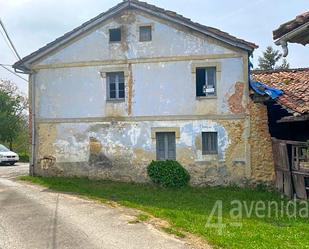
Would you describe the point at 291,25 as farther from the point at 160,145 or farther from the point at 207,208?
the point at 160,145

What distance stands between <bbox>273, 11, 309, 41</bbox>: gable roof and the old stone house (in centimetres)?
1029

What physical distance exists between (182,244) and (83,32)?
40.8 feet

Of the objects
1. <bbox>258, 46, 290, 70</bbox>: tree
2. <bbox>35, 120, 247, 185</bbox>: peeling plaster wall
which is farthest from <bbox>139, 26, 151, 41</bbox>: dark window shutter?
<bbox>258, 46, 290, 70</bbox>: tree

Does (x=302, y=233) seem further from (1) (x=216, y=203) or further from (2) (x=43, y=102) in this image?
(2) (x=43, y=102)

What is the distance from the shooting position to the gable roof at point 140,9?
16312 millimetres

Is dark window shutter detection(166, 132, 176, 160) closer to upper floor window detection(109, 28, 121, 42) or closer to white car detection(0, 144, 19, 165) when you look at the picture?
upper floor window detection(109, 28, 121, 42)

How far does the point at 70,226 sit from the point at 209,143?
870 centimetres

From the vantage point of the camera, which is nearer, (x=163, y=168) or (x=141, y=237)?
(x=141, y=237)

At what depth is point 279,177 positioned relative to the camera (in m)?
15.3

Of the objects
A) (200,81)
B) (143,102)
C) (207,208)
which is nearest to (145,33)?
(143,102)

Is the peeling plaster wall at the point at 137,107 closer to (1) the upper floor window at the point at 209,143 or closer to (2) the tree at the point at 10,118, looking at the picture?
(1) the upper floor window at the point at 209,143

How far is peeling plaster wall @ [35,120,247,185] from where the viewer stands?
53.5ft

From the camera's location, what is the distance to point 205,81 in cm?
1691

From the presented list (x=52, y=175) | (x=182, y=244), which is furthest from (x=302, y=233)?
(x=52, y=175)
